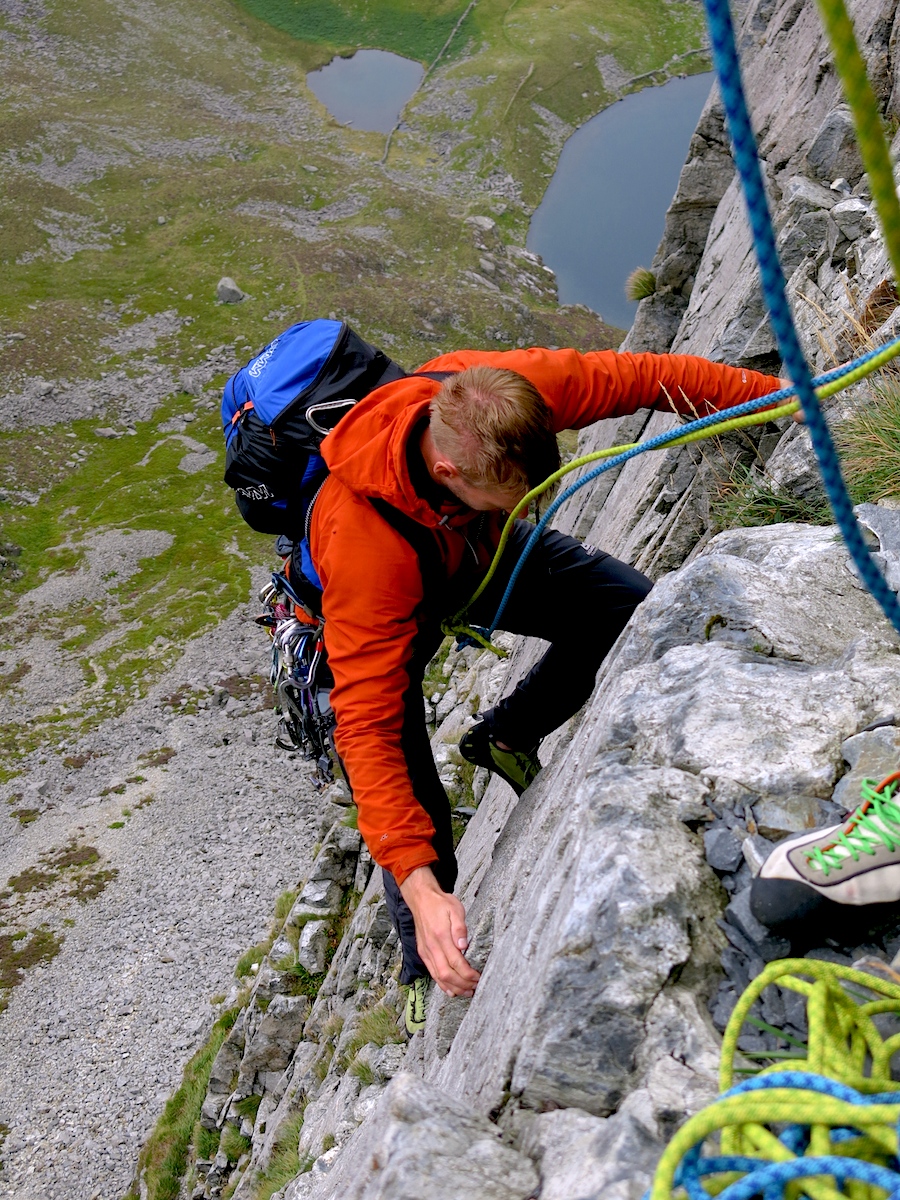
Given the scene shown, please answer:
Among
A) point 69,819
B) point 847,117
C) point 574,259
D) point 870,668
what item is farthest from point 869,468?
point 574,259

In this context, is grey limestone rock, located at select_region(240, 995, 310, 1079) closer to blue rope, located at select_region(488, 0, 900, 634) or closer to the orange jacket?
the orange jacket

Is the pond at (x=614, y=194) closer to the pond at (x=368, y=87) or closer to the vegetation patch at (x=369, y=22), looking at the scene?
the pond at (x=368, y=87)

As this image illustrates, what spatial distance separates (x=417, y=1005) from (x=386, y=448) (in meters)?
5.29

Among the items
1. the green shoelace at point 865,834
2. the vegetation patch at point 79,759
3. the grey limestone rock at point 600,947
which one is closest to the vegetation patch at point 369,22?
the vegetation patch at point 79,759

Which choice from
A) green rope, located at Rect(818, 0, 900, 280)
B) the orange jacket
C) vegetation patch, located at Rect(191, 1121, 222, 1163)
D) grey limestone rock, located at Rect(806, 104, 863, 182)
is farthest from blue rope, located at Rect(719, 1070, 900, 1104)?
vegetation patch, located at Rect(191, 1121, 222, 1163)

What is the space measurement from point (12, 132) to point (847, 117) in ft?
360

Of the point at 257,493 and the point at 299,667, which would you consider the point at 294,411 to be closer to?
the point at 257,493

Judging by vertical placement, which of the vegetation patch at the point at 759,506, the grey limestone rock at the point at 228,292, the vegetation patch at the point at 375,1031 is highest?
the grey limestone rock at the point at 228,292

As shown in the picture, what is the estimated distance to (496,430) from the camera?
15.7ft

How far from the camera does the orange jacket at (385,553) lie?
5070 millimetres

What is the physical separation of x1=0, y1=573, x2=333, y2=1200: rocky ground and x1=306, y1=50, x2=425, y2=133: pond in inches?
3871

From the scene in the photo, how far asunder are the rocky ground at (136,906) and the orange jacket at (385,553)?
2514 centimetres

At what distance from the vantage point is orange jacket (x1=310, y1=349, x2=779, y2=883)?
507cm

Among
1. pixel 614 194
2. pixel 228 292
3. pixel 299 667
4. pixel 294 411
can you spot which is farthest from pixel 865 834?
pixel 614 194
